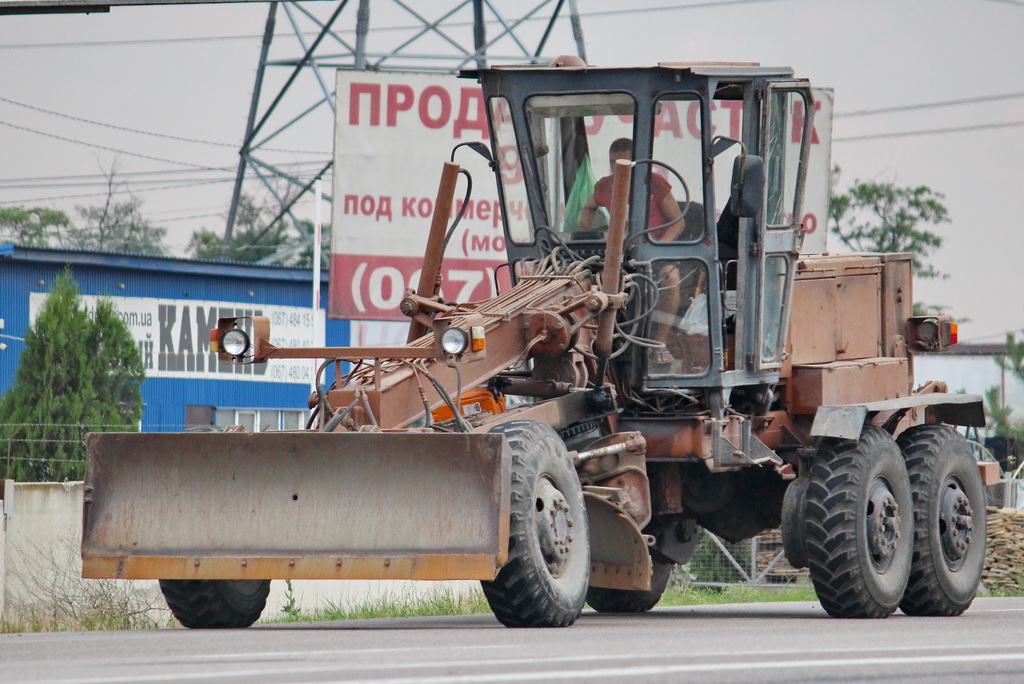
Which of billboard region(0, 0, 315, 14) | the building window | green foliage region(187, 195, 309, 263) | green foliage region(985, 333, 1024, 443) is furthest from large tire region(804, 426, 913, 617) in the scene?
green foliage region(187, 195, 309, 263)

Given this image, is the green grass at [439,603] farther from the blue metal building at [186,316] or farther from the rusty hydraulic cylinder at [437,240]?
the blue metal building at [186,316]

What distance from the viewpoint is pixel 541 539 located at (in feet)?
32.0

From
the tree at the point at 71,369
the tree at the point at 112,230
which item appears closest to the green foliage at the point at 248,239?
the tree at the point at 112,230

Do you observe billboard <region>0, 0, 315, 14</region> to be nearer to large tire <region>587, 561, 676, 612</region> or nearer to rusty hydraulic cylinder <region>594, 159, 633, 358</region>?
rusty hydraulic cylinder <region>594, 159, 633, 358</region>

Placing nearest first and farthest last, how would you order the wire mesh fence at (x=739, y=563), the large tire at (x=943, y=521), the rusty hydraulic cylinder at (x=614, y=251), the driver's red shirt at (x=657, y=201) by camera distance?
1. the rusty hydraulic cylinder at (x=614, y=251)
2. the driver's red shirt at (x=657, y=201)
3. the large tire at (x=943, y=521)
4. the wire mesh fence at (x=739, y=563)

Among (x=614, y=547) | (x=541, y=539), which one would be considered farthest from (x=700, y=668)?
(x=614, y=547)

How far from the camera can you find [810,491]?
11.9m

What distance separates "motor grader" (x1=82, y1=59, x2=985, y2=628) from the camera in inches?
380

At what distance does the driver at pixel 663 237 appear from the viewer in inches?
480

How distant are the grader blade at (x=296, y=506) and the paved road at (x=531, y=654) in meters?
0.42

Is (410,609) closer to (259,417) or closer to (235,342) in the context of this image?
(235,342)

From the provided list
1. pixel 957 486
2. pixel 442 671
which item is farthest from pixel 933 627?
pixel 442 671

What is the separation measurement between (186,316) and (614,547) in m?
29.2

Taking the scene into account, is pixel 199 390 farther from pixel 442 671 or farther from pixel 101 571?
pixel 442 671
